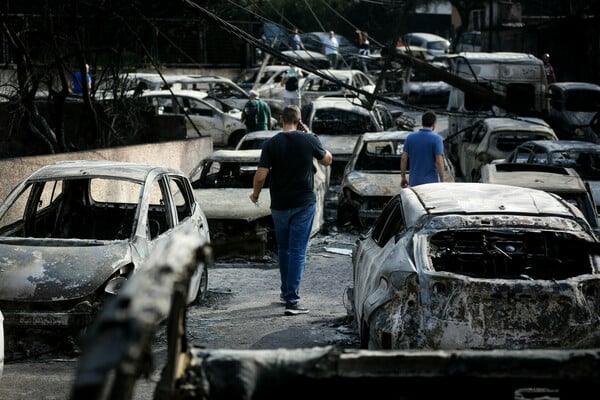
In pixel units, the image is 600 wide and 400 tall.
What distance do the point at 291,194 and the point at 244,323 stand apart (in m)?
1.26

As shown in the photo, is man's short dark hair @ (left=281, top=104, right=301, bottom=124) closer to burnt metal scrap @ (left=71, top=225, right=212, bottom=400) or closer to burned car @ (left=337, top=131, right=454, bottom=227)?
burned car @ (left=337, top=131, right=454, bottom=227)

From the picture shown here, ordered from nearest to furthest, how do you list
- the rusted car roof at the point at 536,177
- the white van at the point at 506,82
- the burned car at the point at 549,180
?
1. the burned car at the point at 549,180
2. the rusted car roof at the point at 536,177
3. the white van at the point at 506,82

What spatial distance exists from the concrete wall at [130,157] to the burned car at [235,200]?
3.74 ft

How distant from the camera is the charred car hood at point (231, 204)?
1222 cm

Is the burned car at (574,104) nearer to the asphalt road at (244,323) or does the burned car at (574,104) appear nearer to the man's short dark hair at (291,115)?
the asphalt road at (244,323)

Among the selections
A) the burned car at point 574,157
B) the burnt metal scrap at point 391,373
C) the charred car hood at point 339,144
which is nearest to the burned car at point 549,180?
the burned car at point 574,157

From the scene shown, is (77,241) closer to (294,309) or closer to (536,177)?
(294,309)

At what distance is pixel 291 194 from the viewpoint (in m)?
9.60

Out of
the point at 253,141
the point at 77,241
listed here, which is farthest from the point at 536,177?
the point at 77,241

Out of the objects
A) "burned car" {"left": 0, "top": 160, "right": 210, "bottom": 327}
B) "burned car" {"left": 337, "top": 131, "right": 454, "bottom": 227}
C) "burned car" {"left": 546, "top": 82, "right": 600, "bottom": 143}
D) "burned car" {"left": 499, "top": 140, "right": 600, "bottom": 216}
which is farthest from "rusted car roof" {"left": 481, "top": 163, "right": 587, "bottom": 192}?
"burned car" {"left": 546, "top": 82, "right": 600, "bottom": 143}

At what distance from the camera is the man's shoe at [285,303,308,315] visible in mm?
9609

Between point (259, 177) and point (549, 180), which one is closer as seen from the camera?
point (259, 177)

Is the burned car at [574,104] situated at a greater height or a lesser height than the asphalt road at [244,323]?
greater

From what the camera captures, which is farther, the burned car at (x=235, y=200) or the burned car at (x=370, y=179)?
the burned car at (x=370, y=179)
